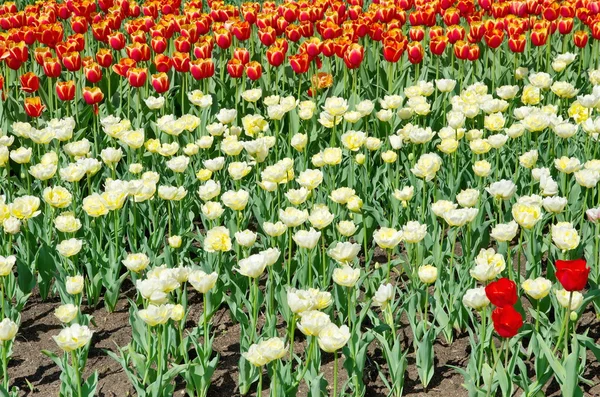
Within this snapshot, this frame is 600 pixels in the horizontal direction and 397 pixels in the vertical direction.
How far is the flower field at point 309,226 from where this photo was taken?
339 centimetres

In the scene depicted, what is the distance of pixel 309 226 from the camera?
4.60 m

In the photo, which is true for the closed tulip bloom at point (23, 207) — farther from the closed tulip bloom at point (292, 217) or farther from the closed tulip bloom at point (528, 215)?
the closed tulip bloom at point (528, 215)

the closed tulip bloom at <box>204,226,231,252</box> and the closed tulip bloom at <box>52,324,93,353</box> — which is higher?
the closed tulip bloom at <box>52,324,93,353</box>

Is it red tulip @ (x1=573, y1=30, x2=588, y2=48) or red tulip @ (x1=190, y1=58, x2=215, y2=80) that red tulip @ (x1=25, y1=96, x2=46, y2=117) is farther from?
red tulip @ (x1=573, y1=30, x2=588, y2=48)

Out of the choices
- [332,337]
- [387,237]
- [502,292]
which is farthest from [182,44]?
[502,292]

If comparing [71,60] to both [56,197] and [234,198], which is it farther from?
[234,198]

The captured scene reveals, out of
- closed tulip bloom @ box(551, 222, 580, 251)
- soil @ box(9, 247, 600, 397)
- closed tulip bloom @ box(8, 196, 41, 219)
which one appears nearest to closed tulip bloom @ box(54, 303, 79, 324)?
soil @ box(9, 247, 600, 397)

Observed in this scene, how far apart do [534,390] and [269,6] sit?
4.95 m

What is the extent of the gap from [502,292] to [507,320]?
0.09 meters

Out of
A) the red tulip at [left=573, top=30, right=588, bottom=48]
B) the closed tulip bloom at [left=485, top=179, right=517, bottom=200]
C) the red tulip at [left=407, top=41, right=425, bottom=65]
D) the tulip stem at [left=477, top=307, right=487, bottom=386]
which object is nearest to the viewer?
the tulip stem at [left=477, top=307, right=487, bottom=386]

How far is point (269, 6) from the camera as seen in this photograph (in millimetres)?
7562

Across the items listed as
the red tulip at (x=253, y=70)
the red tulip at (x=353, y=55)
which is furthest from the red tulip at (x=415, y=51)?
the red tulip at (x=253, y=70)

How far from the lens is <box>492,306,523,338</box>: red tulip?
2811mm

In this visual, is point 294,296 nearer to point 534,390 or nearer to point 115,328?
point 534,390
